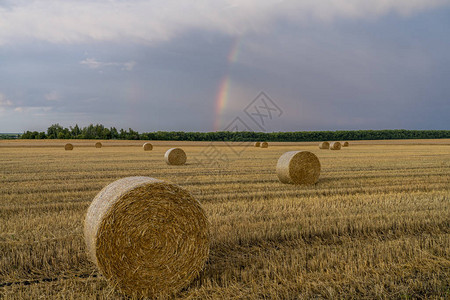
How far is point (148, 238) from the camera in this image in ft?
14.8

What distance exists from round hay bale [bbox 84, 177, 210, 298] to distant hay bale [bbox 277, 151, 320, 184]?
7.75m

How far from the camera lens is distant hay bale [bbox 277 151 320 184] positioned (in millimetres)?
12133

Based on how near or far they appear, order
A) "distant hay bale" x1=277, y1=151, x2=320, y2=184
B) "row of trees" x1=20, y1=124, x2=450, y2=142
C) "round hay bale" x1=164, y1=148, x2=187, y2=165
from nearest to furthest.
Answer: "distant hay bale" x1=277, y1=151, x2=320, y2=184
"round hay bale" x1=164, y1=148, x2=187, y2=165
"row of trees" x1=20, y1=124, x2=450, y2=142

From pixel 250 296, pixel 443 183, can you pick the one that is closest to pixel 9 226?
pixel 250 296

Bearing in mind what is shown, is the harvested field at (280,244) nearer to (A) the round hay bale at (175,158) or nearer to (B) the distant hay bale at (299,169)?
(B) the distant hay bale at (299,169)

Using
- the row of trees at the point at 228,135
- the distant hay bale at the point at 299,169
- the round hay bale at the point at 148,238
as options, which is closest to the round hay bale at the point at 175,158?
the distant hay bale at the point at 299,169

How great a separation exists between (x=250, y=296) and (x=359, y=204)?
546cm

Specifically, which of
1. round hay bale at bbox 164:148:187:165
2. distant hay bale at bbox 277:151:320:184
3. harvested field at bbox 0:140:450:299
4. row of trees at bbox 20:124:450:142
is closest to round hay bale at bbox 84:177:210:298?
harvested field at bbox 0:140:450:299

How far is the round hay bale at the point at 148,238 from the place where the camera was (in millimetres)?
4359

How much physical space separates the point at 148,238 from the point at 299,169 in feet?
27.8

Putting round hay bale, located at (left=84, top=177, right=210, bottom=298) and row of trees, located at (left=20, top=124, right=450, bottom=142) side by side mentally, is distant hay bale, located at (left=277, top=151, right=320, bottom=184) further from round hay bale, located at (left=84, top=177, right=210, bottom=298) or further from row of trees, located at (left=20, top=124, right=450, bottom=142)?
row of trees, located at (left=20, top=124, right=450, bottom=142)

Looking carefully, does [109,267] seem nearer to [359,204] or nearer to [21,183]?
[359,204]

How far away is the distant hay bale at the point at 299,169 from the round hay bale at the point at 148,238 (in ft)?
25.4

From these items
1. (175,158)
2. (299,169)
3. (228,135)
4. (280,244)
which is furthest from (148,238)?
(228,135)
